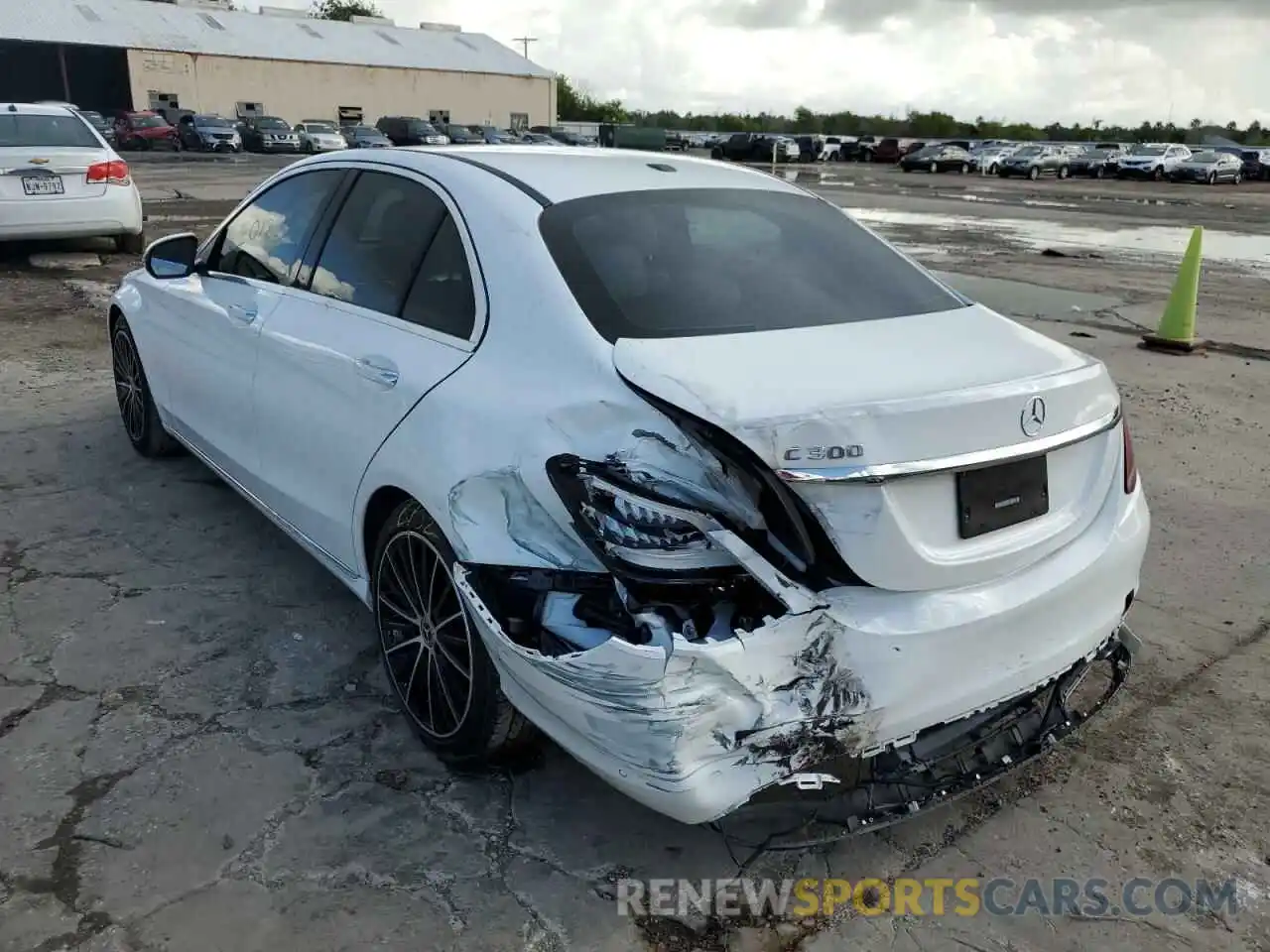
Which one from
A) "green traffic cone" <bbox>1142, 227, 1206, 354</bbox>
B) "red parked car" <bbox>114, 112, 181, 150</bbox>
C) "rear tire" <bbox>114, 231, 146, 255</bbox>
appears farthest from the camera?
"red parked car" <bbox>114, 112, 181, 150</bbox>

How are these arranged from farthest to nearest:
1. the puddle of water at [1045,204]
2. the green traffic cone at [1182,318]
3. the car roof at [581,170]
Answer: the puddle of water at [1045,204], the green traffic cone at [1182,318], the car roof at [581,170]

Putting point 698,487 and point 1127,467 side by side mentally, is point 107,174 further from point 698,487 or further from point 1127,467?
point 1127,467

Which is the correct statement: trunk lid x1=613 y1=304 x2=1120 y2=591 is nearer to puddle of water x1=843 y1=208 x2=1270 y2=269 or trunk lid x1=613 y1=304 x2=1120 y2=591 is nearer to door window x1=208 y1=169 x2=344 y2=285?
door window x1=208 y1=169 x2=344 y2=285

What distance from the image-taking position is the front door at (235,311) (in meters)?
3.91

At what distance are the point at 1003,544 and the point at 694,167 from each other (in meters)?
1.83

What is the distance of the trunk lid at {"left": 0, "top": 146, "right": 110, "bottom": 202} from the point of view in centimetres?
1055

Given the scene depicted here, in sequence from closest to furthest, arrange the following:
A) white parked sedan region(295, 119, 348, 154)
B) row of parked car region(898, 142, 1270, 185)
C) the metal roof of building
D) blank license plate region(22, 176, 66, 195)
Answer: blank license plate region(22, 176, 66, 195)
row of parked car region(898, 142, 1270, 185)
white parked sedan region(295, 119, 348, 154)
the metal roof of building

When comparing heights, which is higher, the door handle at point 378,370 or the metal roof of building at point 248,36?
the metal roof of building at point 248,36

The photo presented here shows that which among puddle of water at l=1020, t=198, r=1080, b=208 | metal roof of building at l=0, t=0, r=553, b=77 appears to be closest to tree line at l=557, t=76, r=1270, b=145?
metal roof of building at l=0, t=0, r=553, b=77

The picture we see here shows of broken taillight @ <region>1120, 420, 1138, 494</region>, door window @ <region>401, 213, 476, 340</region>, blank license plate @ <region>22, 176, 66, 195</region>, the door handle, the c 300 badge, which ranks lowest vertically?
broken taillight @ <region>1120, 420, 1138, 494</region>

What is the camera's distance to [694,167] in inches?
144

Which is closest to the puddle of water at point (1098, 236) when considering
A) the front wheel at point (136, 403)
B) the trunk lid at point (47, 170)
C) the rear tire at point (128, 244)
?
the rear tire at point (128, 244)

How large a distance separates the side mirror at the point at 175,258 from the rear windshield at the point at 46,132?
790 cm

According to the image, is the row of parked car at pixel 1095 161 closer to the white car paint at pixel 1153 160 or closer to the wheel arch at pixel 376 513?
the white car paint at pixel 1153 160
